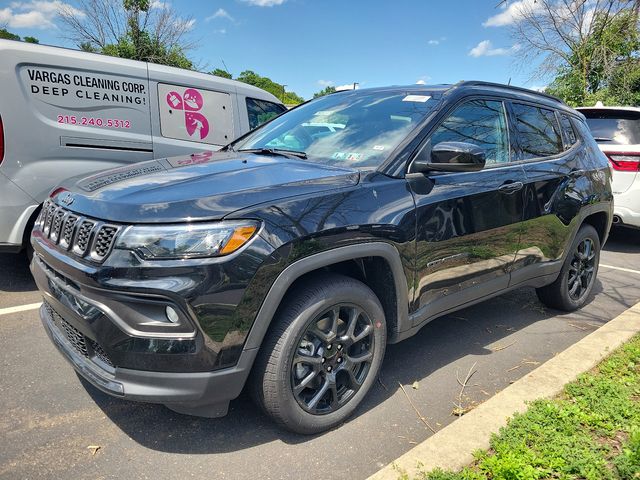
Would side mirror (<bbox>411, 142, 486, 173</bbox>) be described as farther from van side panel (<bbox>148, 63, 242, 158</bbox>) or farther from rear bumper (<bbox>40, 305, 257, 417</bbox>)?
van side panel (<bbox>148, 63, 242, 158</bbox>)

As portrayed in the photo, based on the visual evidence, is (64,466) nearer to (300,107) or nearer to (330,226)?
(330,226)

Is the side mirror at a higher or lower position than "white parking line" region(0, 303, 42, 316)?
higher

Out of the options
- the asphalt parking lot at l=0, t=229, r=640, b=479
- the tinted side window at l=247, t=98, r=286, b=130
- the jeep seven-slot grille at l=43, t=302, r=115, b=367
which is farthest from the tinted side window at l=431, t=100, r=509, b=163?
the tinted side window at l=247, t=98, r=286, b=130

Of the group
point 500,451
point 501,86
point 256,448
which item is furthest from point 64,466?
point 501,86

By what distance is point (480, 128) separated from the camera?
10.8 feet

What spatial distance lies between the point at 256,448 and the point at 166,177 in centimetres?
141

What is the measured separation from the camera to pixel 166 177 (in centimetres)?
244

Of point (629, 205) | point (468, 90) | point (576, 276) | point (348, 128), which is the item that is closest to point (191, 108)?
point (348, 128)

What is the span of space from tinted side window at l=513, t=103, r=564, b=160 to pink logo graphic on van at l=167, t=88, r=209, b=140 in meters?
3.42

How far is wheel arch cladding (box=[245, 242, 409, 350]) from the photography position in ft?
6.98

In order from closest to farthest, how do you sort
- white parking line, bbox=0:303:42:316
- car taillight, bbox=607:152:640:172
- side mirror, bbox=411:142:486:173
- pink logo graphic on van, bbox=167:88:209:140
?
side mirror, bbox=411:142:486:173, white parking line, bbox=0:303:42:316, pink logo graphic on van, bbox=167:88:209:140, car taillight, bbox=607:152:640:172

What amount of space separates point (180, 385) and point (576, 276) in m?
3.68

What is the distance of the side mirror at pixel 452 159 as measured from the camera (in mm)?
2672

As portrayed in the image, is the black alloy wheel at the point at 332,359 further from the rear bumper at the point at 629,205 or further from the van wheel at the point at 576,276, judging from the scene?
the rear bumper at the point at 629,205
